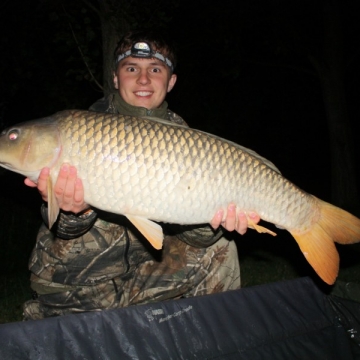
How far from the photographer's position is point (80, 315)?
1651 millimetres

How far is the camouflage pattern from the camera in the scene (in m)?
2.06

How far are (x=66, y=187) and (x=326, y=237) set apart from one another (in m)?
0.93

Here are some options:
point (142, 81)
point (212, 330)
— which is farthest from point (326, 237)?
point (142, 81)

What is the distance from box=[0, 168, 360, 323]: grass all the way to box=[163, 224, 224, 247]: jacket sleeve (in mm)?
576

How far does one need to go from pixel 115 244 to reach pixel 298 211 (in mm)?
843

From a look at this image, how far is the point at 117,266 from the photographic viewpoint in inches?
83.4

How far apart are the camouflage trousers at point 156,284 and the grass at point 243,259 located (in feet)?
1.55

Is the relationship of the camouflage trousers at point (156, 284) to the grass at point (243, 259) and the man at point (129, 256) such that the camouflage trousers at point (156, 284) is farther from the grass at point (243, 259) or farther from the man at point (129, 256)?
the grass at point (243, 259)

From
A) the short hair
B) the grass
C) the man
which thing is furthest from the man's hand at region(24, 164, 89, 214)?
the grass

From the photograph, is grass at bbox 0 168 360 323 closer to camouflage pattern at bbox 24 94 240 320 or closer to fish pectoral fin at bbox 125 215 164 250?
camouflage pattern at bbox 24 94 240 320

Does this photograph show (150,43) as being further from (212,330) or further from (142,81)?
(212,330)

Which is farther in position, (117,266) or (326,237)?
(117,266)

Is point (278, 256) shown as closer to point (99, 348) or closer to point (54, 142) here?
point (99, 348)

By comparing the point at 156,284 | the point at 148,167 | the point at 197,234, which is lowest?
the point at 156,284
